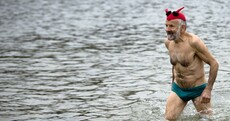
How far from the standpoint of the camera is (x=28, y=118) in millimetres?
10055

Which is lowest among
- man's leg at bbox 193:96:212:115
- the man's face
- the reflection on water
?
the reflection on water

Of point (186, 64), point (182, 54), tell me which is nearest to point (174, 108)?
point (186, 64)

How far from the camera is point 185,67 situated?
827 cm

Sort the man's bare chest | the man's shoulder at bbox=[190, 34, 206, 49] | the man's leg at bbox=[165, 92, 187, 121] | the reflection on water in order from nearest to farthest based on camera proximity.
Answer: the man's shoulder at bbox=[190, 34, 206, 49] → the man's bare chest → the man's leg at bbox=[165, 92, 187, 121] → the reflection on water

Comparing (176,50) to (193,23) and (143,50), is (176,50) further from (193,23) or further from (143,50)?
(193,23)

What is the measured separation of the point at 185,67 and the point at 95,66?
7.52 meters

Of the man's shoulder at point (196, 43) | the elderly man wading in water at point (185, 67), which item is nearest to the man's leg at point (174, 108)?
the elderly man wading in water at point (185, 67)

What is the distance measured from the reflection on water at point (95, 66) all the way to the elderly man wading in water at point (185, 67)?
96 centimetres

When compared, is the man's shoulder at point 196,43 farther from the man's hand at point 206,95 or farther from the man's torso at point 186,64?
the man's hand at point 206,95

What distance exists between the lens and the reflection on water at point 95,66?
1067 centimetres

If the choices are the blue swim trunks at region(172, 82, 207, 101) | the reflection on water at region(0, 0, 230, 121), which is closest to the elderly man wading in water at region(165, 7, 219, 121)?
the blue swim trunks at region(172, 82, 207, 101)

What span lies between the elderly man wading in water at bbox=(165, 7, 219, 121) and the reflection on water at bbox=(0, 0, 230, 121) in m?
0.96

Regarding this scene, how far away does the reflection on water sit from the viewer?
10.7 metres

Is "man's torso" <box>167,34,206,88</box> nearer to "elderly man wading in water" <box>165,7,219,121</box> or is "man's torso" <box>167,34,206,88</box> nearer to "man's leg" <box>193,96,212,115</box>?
"elderly man wading in water" <box>165,7,219,121</box>
